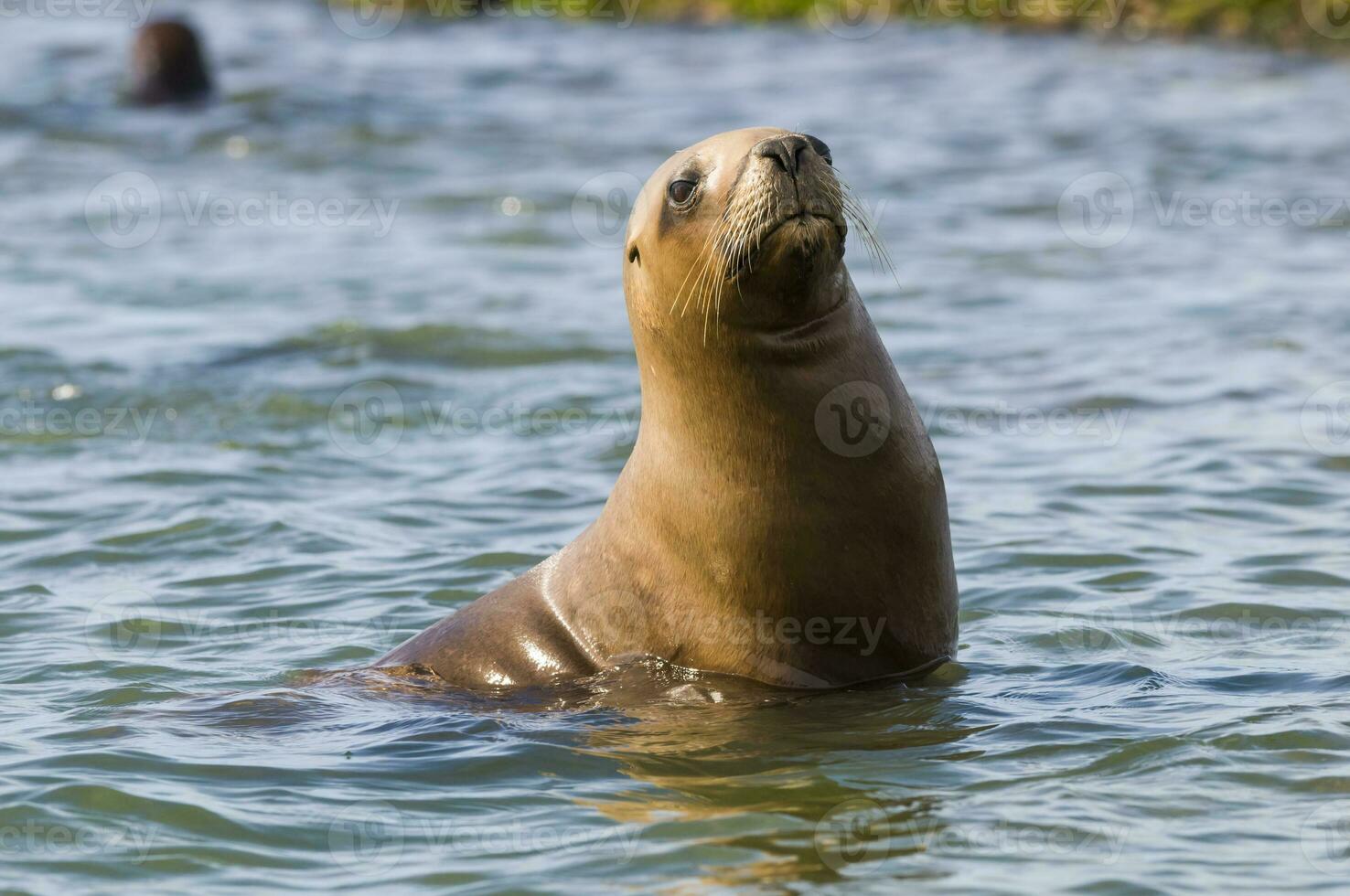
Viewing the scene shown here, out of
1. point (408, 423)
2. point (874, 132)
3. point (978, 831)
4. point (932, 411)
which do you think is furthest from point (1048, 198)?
point (978, 831)

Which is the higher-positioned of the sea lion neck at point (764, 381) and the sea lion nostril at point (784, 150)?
the sea lion nostril at point (784, 150)

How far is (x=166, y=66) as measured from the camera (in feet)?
73.6

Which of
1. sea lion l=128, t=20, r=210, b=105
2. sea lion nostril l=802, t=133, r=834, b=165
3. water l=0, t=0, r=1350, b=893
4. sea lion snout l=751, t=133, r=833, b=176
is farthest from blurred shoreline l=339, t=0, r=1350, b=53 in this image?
sea lion snout l=751, t=133, r=833, b=176

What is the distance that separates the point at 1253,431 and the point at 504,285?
6135 millimetres

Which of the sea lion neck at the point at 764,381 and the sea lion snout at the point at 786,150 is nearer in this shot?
the sea lion snout at the point at 786,150

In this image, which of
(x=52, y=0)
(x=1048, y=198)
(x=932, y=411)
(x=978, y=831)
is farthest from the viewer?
(x=52, y=0)

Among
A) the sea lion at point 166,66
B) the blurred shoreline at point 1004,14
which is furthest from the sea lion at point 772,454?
the blurred shoreline at point 1004,14

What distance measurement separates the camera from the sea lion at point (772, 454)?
5.80 metres

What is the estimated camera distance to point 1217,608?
24.3 ft

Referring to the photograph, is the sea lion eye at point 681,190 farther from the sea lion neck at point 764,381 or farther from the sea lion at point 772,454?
the sea lion neck at point 764,381

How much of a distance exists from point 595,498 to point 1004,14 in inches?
736

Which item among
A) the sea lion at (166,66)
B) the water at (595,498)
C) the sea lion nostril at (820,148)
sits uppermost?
the sea lion at (166,66)

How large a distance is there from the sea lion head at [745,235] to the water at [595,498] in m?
1.16

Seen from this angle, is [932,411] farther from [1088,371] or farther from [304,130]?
[304,130]
